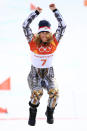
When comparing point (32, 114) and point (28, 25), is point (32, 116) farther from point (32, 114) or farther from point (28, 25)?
point (28, 25)

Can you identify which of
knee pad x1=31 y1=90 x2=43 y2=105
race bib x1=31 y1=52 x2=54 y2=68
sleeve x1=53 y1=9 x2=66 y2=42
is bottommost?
knee pad x1=31 y1=90 x2=43 y2=105

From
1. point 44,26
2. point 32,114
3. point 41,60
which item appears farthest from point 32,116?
point 44,26

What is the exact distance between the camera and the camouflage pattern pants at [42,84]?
21.4 ft

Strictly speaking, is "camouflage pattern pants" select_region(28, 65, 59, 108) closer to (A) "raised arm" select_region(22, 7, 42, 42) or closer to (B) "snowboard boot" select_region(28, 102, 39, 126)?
Answer: (B) "snowboard boot" select_region(28, 102, 39, 126)

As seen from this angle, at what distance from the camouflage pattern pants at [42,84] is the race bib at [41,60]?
0.19 ft

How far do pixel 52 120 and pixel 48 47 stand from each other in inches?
33.7

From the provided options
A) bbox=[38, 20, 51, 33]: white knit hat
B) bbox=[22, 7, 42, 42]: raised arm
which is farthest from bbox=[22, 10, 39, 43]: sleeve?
bbox=[38, 20, 51, 33]: white knit hat

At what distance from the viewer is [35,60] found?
6.53 metres

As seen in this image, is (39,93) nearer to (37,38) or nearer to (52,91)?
(52,91)

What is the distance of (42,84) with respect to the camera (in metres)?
6.60

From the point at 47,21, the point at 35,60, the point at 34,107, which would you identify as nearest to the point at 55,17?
the point at 47,21

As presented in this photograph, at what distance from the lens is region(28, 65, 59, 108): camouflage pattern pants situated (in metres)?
6.52

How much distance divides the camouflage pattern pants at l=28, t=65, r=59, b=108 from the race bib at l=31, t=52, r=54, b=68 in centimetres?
6

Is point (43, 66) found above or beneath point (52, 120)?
above
